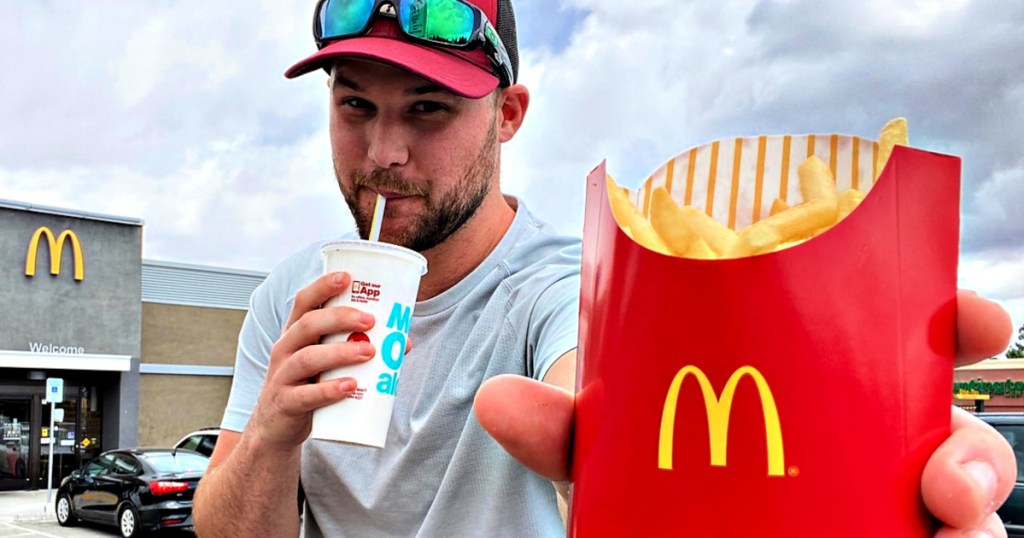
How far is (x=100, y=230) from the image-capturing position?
21812mm

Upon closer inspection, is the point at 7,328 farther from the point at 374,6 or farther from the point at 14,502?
the point at 374,6

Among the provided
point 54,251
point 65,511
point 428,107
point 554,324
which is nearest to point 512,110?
point 428,107

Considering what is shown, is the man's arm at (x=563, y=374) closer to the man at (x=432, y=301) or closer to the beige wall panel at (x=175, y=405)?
the man at (x=432, y=301)

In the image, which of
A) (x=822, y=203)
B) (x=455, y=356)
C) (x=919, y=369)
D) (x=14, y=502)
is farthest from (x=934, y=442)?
(x=14, y=502)

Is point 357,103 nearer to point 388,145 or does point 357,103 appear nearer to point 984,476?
point 388,145

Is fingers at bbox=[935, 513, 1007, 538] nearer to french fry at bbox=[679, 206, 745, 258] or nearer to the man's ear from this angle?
french fry at bbox=[679, 206, 745, 258]

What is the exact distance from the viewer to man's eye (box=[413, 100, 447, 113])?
1.98 meters

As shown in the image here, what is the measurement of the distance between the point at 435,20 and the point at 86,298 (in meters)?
21.9

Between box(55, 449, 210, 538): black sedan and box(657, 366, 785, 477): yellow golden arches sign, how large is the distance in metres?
11.2

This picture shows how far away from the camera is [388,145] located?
1.92m

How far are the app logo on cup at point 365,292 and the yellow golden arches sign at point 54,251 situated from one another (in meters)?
21.7

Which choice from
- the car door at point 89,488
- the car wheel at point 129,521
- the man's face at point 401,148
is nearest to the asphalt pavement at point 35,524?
the car door at point 89,488

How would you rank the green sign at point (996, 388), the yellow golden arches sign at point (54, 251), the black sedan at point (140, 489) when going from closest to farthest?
1. the black sedan at point (140, 489)
2. the yellow golden arches sign at point (54, 251)
3. the green sign at point (996, 388)

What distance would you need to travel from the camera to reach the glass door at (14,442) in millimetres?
20188
